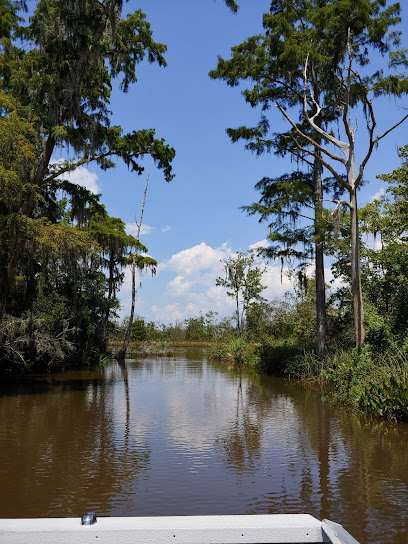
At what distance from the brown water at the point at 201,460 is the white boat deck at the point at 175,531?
2.10 m

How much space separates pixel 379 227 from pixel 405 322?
6.18 m

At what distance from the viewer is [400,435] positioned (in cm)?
859

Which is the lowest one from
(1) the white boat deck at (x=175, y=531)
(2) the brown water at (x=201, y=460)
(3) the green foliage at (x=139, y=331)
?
(2) the brown water at (x=201, y=460)

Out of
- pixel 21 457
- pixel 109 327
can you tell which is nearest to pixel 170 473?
pixel 21 457

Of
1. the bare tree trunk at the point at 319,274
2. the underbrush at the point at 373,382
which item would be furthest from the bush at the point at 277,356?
the underbrush at the point at 373,382

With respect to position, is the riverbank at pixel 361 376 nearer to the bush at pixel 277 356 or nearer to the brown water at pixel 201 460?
the bush at pixel 277 356

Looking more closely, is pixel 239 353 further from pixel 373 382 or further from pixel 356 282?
pixel 373 382

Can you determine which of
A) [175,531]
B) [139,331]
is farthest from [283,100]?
[139,331]

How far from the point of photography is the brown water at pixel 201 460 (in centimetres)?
504

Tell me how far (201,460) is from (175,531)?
4761 mm

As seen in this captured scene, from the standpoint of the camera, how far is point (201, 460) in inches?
275

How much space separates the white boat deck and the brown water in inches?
82.7

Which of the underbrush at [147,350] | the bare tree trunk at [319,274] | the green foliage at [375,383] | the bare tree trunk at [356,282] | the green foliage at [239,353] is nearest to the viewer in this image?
the green foliage at [375,383]

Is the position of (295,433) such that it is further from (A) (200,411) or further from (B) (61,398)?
(B) (61,398)
